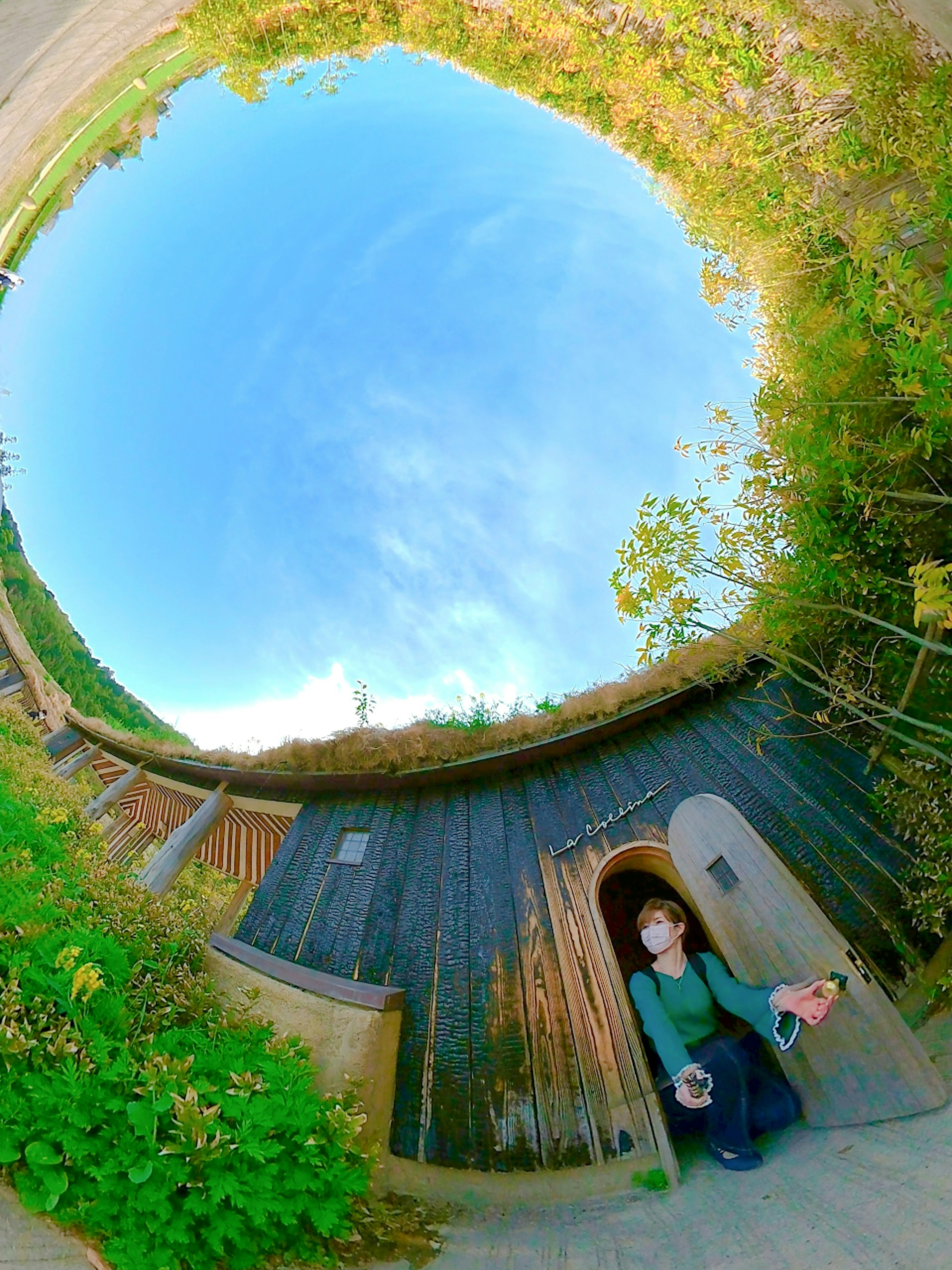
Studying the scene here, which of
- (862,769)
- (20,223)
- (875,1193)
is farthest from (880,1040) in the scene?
(20,223)

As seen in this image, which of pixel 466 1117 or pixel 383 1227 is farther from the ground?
pixel 466 1117

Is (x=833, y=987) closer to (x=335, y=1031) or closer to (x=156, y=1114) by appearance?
(x=335, y=1031)

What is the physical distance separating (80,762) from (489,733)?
3974mm

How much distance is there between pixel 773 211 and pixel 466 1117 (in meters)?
7.47

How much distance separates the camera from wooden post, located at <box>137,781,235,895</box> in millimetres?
4508

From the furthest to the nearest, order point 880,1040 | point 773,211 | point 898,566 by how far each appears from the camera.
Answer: point 773,211
point 898,566
point 880,1040

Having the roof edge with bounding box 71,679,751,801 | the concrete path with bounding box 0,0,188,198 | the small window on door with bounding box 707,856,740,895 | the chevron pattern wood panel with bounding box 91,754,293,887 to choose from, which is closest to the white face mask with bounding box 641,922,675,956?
the small window on door with bounding box 707,856,740,895

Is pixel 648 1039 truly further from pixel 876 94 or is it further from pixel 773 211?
pixel 773 211

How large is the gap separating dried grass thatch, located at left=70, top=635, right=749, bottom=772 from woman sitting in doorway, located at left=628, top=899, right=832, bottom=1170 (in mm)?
1973

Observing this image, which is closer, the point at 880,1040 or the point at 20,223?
the point at 880,1040

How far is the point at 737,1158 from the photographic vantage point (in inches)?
90.7

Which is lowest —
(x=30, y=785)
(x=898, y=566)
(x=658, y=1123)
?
(x=658, y=1123)

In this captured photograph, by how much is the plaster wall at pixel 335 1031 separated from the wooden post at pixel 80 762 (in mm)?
3088

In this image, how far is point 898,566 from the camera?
3.27 meters
